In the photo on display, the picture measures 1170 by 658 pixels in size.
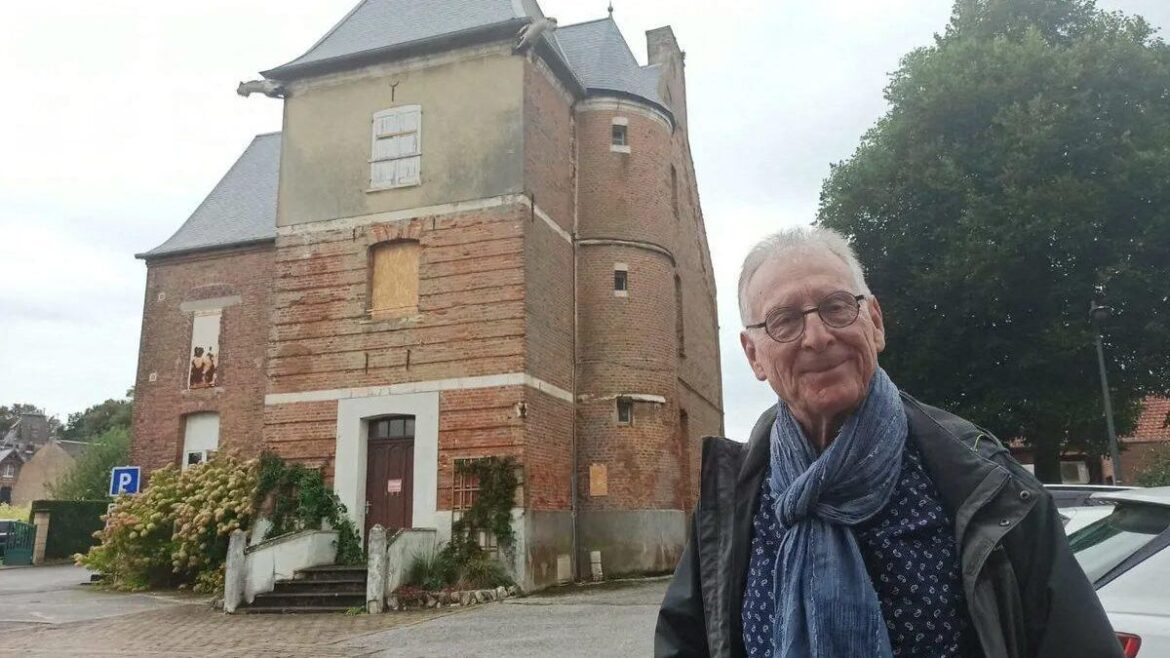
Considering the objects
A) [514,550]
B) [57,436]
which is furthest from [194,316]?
[57,436]

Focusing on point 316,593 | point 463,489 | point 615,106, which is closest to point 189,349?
point 316,593

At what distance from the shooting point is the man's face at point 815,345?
7.16 ft

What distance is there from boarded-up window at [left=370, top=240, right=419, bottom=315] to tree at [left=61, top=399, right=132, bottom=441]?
43263 millimetres

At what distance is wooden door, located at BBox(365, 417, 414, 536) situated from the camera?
53.5 ft

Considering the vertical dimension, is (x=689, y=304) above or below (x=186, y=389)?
above

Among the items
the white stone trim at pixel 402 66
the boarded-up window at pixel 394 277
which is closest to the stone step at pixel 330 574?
the boarded-up window at pixel 394 277

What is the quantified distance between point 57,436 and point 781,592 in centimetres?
9606

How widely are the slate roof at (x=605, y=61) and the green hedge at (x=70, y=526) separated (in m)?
A: 21.5

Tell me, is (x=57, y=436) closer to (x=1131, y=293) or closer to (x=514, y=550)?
(x=514, y=550)

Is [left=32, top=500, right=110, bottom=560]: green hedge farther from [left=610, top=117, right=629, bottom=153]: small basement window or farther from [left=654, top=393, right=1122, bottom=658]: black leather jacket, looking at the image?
[left=654, top=393, right=1122, bottom=658]: black leather jacket

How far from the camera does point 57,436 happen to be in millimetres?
82750

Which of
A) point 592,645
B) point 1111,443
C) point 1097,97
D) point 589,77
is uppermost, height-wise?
point 589,77

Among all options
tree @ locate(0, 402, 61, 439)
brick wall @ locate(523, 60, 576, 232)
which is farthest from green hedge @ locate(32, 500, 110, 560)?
tree @ locate(0, 402, 61, 439)

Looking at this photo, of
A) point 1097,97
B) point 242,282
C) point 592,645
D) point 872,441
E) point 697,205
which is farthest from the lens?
point 697,205
